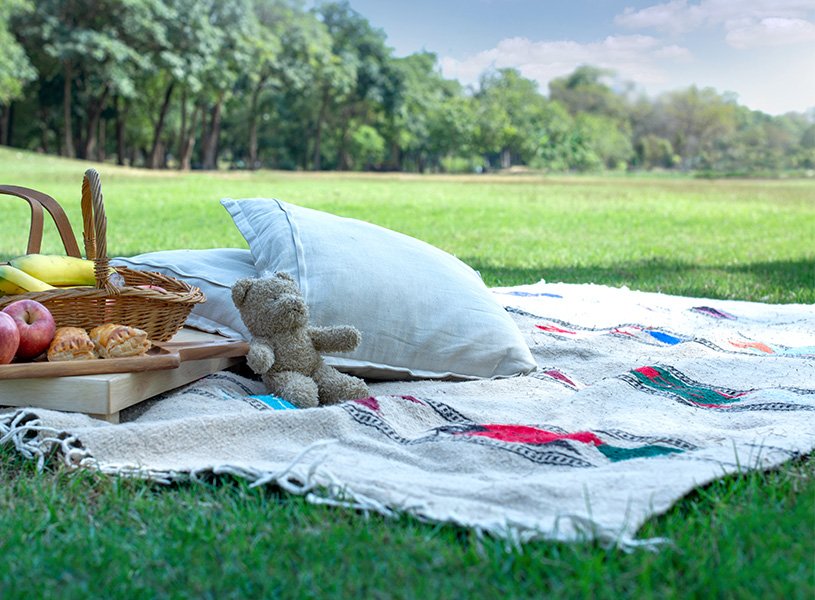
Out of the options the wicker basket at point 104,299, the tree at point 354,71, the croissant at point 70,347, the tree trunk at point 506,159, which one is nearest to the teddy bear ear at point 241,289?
the wicker basket at point 104,299

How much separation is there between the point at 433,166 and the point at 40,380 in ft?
220

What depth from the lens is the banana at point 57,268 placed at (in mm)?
2531

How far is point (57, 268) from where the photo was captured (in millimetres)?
2592

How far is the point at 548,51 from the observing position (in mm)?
6410

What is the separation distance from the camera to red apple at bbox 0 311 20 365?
206 centimetres

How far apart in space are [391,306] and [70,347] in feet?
3.82

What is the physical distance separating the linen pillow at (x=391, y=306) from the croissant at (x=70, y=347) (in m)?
0.79

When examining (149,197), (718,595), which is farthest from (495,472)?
(149,197)

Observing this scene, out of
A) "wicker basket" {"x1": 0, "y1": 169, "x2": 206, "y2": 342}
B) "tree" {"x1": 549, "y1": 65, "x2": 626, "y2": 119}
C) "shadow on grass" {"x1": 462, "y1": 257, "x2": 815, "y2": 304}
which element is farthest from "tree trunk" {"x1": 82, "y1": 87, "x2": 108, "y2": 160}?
"tree" {"x1": 549, "y1": 65, "x2": 626, "y2": 119}

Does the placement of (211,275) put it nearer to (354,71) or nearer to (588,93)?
(354,71)

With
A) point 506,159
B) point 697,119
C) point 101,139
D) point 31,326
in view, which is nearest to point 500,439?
point 31,326

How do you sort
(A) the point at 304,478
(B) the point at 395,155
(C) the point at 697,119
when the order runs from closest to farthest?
(A) the point at 304,478 < (C) the point at 697,119 < (B) the point at 395,155

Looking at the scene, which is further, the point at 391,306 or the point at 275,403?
the point at 391,306

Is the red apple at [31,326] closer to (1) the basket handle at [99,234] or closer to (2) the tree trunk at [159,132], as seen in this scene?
(1) the basket handle at [99,234]
